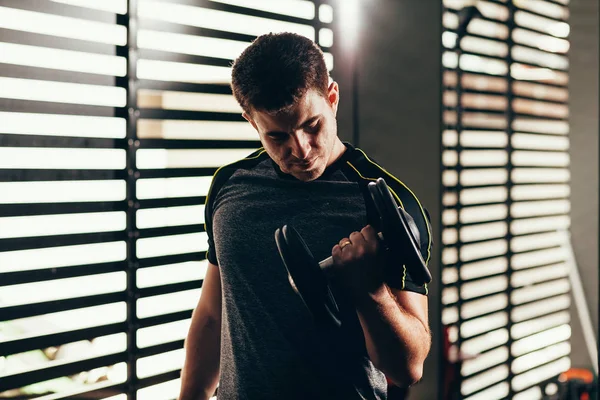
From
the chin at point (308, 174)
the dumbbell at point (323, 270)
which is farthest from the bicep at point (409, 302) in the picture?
the chin at point (308, 174)

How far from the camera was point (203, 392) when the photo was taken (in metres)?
1.85

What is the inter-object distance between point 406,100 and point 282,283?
1736 mm

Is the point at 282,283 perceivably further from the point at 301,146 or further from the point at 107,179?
the point at 107,179

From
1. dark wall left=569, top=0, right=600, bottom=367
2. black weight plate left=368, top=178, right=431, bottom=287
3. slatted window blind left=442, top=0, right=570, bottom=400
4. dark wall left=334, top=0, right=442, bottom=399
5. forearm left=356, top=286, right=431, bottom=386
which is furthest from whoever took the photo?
dark wall left=569, top=0, right=600, bottom=367

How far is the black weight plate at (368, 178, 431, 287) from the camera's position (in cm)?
115

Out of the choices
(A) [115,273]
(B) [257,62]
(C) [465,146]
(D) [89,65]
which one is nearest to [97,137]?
(D) [89,65]

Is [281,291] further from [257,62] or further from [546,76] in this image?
[546,76]

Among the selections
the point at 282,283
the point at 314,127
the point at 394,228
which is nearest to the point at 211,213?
the point at 282,283

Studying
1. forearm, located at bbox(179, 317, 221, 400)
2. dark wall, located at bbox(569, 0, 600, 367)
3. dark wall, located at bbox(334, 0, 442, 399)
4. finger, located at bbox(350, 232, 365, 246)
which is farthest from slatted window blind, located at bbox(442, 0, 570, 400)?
finger, located at bbox(350, 232, 365, 246)

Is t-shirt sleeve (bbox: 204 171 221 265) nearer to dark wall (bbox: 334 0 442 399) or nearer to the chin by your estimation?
the chin

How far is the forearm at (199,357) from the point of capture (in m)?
1.83

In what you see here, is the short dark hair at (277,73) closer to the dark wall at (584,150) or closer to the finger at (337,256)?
the finger at (337,256)

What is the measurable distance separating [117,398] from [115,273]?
17.2 inches

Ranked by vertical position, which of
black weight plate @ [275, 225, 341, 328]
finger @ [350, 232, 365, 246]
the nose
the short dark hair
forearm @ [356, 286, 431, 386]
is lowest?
forearm @ [356, 286, 431, 386]
